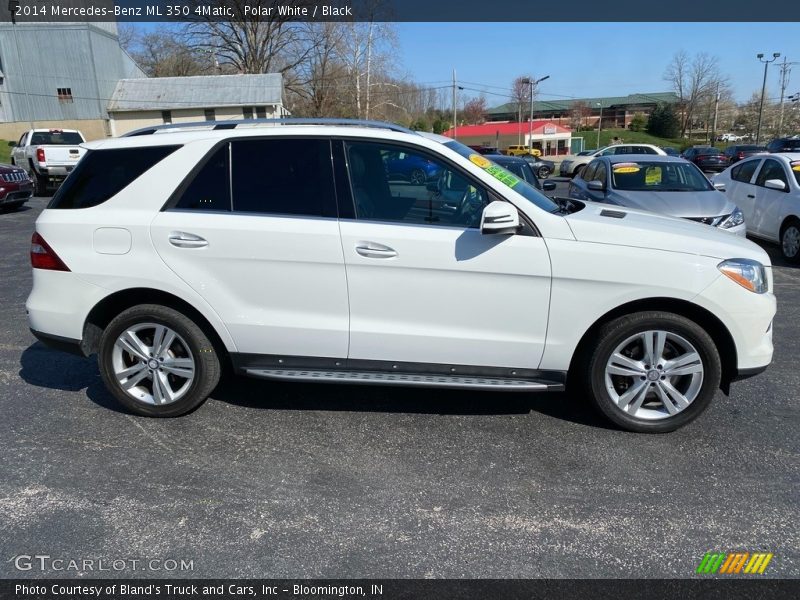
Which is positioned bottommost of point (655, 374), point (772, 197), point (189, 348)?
point (655, 374)

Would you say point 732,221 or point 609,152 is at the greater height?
point 609,152

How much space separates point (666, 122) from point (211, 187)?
296ft

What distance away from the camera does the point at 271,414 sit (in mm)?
4094

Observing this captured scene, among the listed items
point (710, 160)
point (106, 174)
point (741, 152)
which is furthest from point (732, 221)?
point (741, 152)

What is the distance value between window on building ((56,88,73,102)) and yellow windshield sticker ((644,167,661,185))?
42.0 metres

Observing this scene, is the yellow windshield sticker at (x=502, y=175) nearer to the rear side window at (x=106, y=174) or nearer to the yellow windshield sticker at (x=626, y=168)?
the rear side window at (x=106, y=174)

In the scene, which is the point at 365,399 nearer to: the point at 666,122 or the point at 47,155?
the point at 47,155

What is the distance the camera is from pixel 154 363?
3928 millimetres

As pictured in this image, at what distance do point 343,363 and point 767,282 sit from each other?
8.57 ft

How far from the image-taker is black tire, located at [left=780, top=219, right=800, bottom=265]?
28.6 ft

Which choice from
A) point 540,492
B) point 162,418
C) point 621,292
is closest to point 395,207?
point 621,292

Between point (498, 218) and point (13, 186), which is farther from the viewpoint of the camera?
point (13, 186)

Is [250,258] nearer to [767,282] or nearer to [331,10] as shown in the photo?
A: [767,282]

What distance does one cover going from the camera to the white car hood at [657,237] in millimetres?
3514
